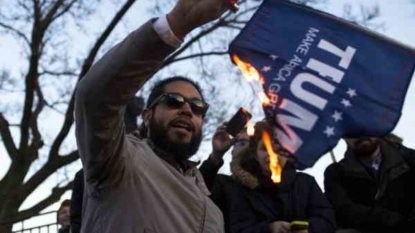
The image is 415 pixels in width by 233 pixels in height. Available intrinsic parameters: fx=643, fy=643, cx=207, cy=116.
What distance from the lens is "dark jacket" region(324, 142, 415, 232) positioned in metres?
4.02

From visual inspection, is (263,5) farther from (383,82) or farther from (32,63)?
(32,63)

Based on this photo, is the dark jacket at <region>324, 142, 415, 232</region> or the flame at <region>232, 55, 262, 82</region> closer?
the flame at <region>232, 55, 262, 82</region>

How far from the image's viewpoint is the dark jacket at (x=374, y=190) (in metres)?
4.02

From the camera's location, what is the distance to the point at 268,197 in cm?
374

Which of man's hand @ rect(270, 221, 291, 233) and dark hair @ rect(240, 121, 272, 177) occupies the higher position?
dark hair @ rect(240, 121, 272, 177)

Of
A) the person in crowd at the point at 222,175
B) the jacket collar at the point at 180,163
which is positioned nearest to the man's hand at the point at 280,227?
the person in crowd at the point at 222,175

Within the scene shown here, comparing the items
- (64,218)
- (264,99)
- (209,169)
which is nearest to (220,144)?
(209,169)

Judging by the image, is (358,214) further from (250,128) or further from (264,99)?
(264,99)

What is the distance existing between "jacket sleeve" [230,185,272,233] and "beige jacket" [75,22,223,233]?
1.07 m

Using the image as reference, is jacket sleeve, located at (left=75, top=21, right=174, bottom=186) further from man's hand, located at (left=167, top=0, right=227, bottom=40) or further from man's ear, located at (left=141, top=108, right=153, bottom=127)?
man's ear, located at (left=141, top=108, right=153, bottom=127)

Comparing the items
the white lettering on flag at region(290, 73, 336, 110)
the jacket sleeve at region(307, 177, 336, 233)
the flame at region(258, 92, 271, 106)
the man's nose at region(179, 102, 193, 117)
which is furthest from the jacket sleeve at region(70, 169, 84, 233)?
the jacket sleeve at region(307, 177, 336, 233)

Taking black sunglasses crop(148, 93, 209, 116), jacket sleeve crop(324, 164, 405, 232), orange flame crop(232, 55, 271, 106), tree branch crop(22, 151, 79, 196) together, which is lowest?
tree branch crop(22, 151, 79, 196)

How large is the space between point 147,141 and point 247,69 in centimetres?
75

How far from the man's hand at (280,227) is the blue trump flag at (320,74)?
0.56 m
